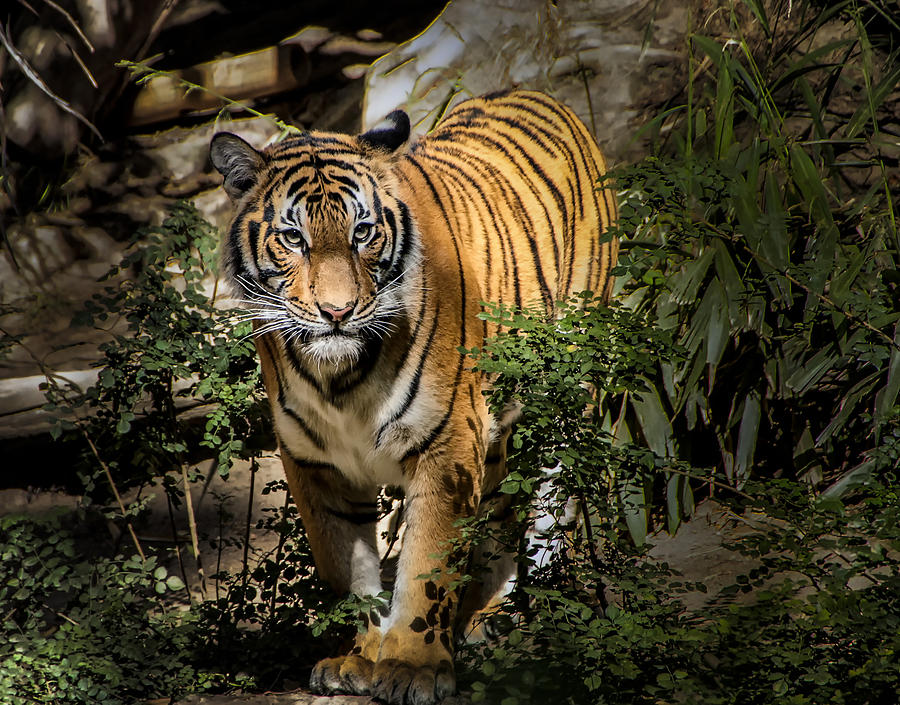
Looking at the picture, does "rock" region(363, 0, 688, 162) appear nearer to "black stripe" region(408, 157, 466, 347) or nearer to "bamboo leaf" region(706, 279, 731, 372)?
"bamboo leaf" region(706, 279, 731, 372)

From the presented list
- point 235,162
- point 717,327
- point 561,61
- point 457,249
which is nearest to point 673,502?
point 717,327

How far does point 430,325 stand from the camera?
266 cm

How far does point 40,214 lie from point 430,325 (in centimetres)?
416

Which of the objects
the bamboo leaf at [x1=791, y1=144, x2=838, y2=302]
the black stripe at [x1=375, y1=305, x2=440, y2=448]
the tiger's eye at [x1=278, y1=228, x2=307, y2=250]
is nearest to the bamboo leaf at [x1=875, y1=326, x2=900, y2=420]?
the bamboo leaf at [x1=791, y1=144, x2=838, y2=302]

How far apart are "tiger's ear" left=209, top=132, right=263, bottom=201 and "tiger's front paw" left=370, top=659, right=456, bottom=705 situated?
1.36 metres

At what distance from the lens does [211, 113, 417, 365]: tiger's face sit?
242 cm

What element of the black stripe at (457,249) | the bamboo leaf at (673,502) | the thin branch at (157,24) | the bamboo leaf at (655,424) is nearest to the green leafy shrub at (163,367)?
the black stripe at (457,249)

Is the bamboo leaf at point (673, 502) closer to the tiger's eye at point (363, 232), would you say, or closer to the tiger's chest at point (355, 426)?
the tiger's chest at point (355, 426)

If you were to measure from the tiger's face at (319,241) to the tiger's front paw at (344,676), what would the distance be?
0.84 meters

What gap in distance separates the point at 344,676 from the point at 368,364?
861 millimetres

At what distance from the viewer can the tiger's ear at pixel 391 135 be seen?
2.72 metres

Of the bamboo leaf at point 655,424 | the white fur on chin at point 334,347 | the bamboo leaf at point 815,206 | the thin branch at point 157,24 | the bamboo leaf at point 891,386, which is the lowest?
the bamboo leaf at point 655,424

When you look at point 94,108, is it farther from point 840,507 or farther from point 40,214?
point 840,507

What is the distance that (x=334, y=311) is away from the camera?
2363mm
